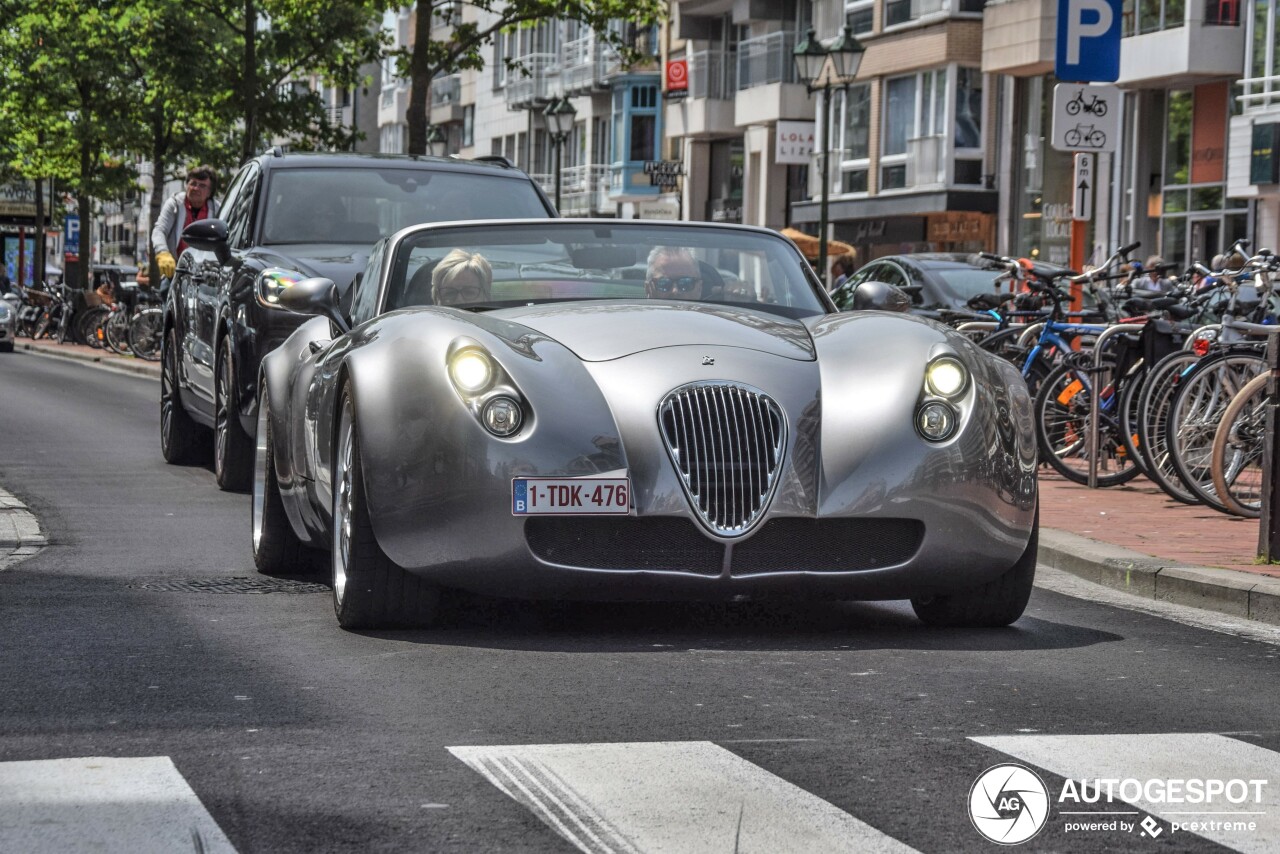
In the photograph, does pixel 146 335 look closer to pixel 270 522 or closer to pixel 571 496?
pixel 270 522

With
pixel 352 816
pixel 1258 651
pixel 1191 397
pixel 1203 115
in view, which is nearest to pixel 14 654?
pixel 352 816

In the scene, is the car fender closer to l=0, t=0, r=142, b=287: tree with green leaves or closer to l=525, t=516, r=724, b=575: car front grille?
l=525, t=516, r=724, b=575: car front grille

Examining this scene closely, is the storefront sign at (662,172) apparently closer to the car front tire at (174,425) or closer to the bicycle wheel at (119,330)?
the bicycle wheel at (119,330)

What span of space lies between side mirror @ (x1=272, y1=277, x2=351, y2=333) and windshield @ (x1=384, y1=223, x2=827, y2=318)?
28cm

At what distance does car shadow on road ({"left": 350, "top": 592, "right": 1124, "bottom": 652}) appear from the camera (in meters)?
6.72

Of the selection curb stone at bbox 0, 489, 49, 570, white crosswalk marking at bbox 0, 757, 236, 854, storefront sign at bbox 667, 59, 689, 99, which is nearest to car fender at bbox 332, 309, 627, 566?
white crosswalk marking at bbox 0, 757, 236, 854

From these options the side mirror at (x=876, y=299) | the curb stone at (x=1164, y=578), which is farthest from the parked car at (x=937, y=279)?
the side mirror at (x=876, y=299)

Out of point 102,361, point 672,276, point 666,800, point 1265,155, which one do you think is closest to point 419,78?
point 102,361

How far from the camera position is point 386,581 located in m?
6.75

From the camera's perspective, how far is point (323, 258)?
12086 millimetres

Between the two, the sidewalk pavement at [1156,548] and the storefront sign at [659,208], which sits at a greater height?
the storefront sign at [659,208]

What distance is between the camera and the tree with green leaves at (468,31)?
1144 inches

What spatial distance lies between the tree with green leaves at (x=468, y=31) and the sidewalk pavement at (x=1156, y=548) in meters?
17.1

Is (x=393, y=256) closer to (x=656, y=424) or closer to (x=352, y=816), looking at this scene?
(x=656, y=424)
